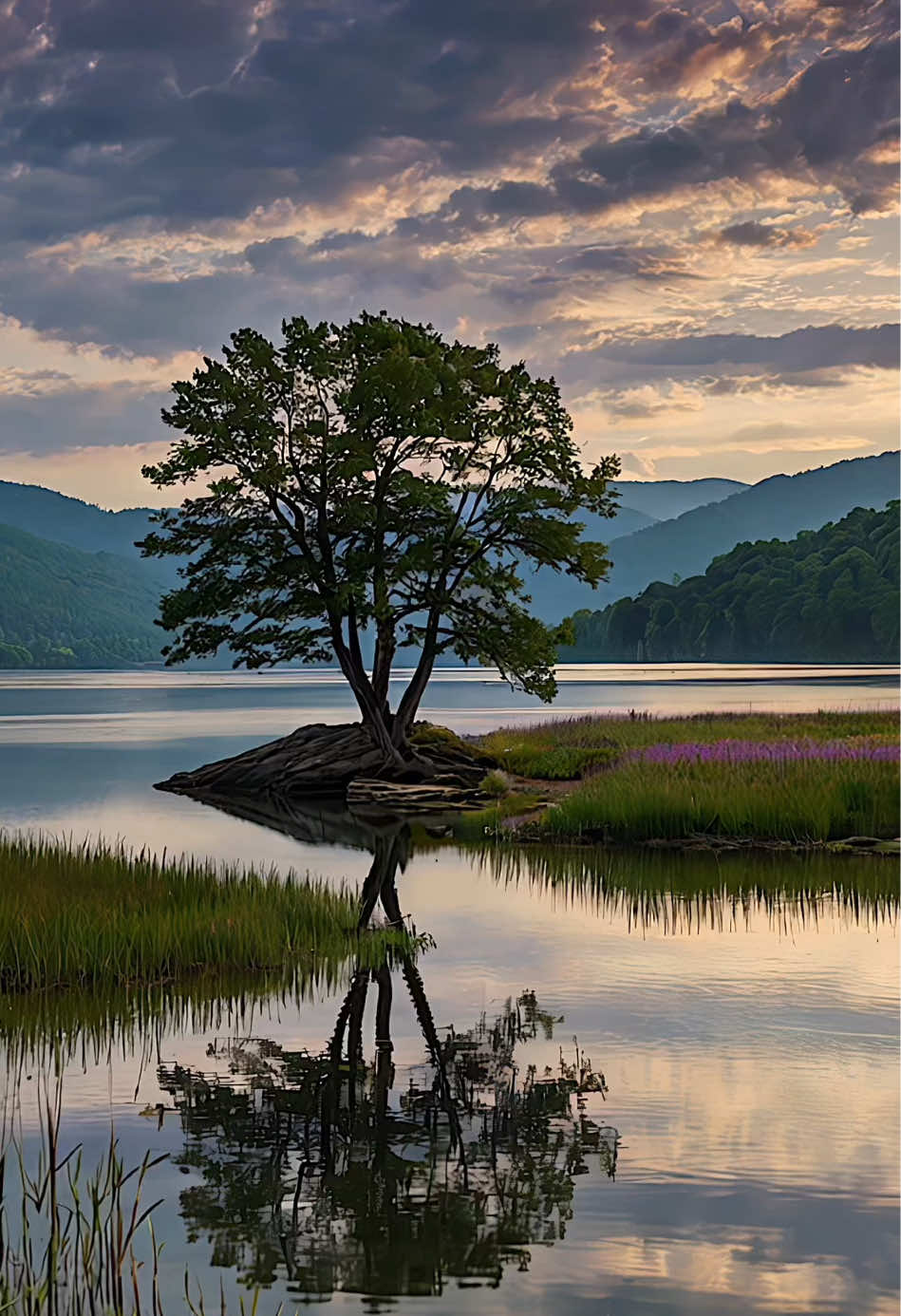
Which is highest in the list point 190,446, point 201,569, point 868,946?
point 190,446

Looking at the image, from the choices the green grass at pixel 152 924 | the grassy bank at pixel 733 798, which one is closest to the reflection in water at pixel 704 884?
the grassy bank at pixel 733 798

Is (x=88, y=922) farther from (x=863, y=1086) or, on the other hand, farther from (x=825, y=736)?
(x=825, y=736)

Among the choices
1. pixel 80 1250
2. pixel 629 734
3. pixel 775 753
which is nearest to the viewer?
pixel 80 1250

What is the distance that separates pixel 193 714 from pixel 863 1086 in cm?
10800

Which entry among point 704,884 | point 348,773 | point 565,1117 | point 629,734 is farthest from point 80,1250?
point 629,734

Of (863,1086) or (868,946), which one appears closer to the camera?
(863,1086)

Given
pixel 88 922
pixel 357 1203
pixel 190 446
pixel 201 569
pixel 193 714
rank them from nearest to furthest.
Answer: pixel 357 1203 → pixel 88 922 → pixel 190 446 → pixel 201 569 → pixel 193 714

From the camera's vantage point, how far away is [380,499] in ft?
137

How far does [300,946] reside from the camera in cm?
1720

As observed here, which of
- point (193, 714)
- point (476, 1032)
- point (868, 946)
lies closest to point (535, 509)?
point (868, 946)

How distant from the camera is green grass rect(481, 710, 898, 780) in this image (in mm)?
44250

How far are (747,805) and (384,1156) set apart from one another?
19722mm

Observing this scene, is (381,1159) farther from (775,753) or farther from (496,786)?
(496,786)

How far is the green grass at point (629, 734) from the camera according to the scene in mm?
44250
